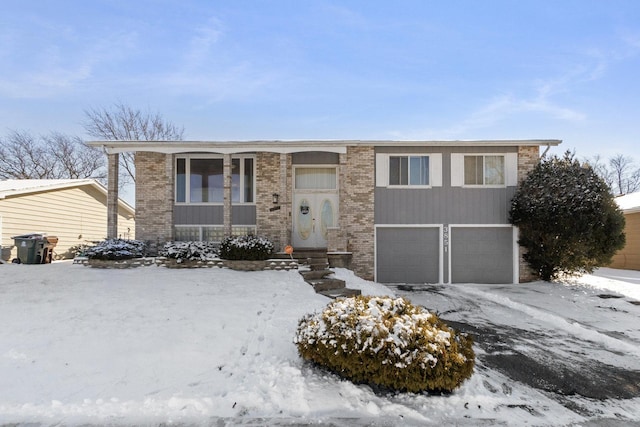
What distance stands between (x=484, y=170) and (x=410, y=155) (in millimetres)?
2599

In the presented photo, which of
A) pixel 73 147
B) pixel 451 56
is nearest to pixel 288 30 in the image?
pixel 451 56

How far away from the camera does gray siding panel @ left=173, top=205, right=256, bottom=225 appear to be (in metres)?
12.5

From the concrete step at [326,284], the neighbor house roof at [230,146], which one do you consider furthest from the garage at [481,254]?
the concrete step at [326,284]

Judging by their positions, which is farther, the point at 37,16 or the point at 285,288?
the point at 37,16

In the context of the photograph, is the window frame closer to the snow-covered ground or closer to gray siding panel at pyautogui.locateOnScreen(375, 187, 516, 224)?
gray siding panel at pyautogui.locateOnScreen(375, 187, 516, 224)

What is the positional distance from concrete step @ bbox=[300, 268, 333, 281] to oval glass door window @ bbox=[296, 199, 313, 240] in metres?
2.77

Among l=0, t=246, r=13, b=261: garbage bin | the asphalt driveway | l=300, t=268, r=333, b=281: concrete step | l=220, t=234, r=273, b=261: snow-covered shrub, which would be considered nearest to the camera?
the asphalt driveway

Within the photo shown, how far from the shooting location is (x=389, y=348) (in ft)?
13.4

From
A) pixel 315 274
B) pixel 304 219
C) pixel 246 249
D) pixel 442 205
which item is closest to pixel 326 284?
pixel 315 274

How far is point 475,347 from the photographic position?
6039 millimetres

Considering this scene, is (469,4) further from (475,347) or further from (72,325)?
(72,325)

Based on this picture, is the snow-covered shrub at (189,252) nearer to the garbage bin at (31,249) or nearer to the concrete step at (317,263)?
the concrete step at (317,263)

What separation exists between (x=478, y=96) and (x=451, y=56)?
175 cm

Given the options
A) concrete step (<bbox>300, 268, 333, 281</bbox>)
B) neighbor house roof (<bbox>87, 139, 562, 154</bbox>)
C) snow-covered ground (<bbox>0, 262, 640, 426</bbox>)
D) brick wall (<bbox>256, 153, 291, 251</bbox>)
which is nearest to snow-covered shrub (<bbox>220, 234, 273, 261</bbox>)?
concrete step (<bbox>300, 268, 333, 281</bbox>)
